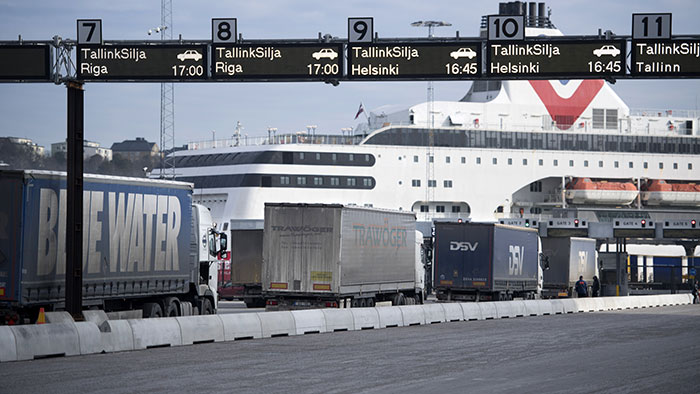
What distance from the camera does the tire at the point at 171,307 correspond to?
963 inches

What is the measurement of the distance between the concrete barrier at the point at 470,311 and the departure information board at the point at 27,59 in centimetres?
1539

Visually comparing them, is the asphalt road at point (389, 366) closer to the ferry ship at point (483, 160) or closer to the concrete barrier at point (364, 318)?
the concrete barrier at point (364, 318)

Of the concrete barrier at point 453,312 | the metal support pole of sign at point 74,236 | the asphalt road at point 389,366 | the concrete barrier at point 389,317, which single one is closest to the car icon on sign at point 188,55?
the metal support pole of sign at point 74,236

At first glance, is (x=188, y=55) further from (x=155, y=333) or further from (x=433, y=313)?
(x=433, y=313)

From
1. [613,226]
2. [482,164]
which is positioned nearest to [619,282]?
[613,226]

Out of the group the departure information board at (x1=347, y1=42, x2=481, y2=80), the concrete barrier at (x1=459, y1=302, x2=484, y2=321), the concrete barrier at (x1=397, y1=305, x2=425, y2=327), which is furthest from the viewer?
the concrete barrier at (x1=459, y1=302, x2=484, y2=321)

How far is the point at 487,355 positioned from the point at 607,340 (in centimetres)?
588

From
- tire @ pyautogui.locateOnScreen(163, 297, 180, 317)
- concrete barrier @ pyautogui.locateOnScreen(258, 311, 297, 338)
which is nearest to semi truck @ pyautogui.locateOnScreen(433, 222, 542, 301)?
tire @ pyautogui.locateOnScreen(163, 297, 180, 317)

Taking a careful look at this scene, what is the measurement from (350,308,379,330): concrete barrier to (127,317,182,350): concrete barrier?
263 inches

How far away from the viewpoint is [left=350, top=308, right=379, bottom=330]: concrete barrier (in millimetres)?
26141

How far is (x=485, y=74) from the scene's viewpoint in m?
21.4

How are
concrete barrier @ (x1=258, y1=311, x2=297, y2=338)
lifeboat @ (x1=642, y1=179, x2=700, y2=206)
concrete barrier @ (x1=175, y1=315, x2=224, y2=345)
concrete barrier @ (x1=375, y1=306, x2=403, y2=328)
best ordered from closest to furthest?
1. concrete barrier @ (x1=175, y1=315, x2=224, y2=345)
2. concrete barrier @ (x1=258, y1=311, x2=297, y2=338)
3. concrete barrier @ (x1=375, y1=306, x2=403, y2=328)
4. lifeboat @ (x1=642, y1=179, x2=700, y2=206)

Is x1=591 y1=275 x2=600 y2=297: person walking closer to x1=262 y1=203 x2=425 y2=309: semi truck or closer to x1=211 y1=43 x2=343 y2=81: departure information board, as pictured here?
x1=262 y1=203 x2=425 y2=309: semi truck

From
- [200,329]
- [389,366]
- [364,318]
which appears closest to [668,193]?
[364,318]
